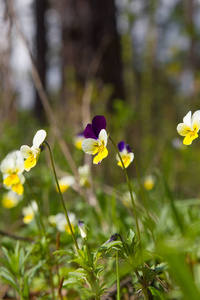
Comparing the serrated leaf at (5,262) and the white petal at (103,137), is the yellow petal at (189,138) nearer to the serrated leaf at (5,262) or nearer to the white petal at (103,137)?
the white petal at (103,137)

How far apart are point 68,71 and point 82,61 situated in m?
0.20

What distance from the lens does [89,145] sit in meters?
0.85

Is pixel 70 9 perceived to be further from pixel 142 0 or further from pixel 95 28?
pixel 142 0

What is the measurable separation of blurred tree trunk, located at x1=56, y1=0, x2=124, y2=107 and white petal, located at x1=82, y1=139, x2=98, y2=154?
2.81m

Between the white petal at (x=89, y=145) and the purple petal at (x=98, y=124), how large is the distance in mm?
56

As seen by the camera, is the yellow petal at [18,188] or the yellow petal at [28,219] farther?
the yellow petal at [28,219]

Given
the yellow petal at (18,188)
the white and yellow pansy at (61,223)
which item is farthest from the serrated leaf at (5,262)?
the white and yellow pansy at (61,223)

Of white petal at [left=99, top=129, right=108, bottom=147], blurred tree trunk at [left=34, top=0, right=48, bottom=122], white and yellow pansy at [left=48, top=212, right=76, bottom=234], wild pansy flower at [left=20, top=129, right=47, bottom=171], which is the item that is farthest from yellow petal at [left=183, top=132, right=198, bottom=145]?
blurred tree trunk at [left=34, top=0, right=48, bottom=122]

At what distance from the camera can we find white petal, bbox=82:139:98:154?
32.9 inches

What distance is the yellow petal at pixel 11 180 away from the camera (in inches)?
39.2

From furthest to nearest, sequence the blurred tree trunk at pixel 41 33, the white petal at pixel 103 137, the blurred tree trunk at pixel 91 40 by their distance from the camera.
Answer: the blurred tree trunk at pixel 41 33, the blurred tree trunk at pixel 91 40, the white petal at pixel 103 137

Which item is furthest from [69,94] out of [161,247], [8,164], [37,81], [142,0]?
[142,0]

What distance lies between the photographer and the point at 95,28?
3.67 metres

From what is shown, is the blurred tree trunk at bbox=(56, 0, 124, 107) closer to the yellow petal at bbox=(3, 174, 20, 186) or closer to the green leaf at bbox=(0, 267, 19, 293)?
the yellow petal at bbox=(3, 174, 20, 186)
